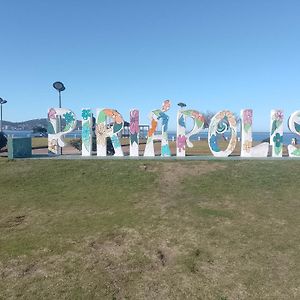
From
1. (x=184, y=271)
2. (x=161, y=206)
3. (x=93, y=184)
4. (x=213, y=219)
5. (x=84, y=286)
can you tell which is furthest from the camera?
(x=93, y=184)

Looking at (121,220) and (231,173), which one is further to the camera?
(231,173)

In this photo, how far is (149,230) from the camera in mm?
11508

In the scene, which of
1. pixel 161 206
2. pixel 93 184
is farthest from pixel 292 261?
pixel 93 184

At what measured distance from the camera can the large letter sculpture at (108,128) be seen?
21.4 meters

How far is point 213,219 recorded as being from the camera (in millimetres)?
12297

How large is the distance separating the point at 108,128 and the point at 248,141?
8.43m

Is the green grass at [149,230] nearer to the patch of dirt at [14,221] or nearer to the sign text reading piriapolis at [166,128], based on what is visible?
the patch of dirt at [14,221]

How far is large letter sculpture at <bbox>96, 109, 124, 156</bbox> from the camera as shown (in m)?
21.4

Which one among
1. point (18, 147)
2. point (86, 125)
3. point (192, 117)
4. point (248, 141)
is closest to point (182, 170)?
point (192, 117)

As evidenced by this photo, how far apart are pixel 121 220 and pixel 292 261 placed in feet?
18.0

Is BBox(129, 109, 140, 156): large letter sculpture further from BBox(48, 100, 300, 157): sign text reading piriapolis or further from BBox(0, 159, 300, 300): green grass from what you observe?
BBox(0, 159, 300, 300): green grass

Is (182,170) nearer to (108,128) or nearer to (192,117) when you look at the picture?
(192,117)

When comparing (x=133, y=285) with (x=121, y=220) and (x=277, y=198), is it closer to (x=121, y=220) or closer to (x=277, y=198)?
(x=121, y=220)

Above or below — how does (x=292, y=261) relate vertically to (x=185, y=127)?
Answer: below
